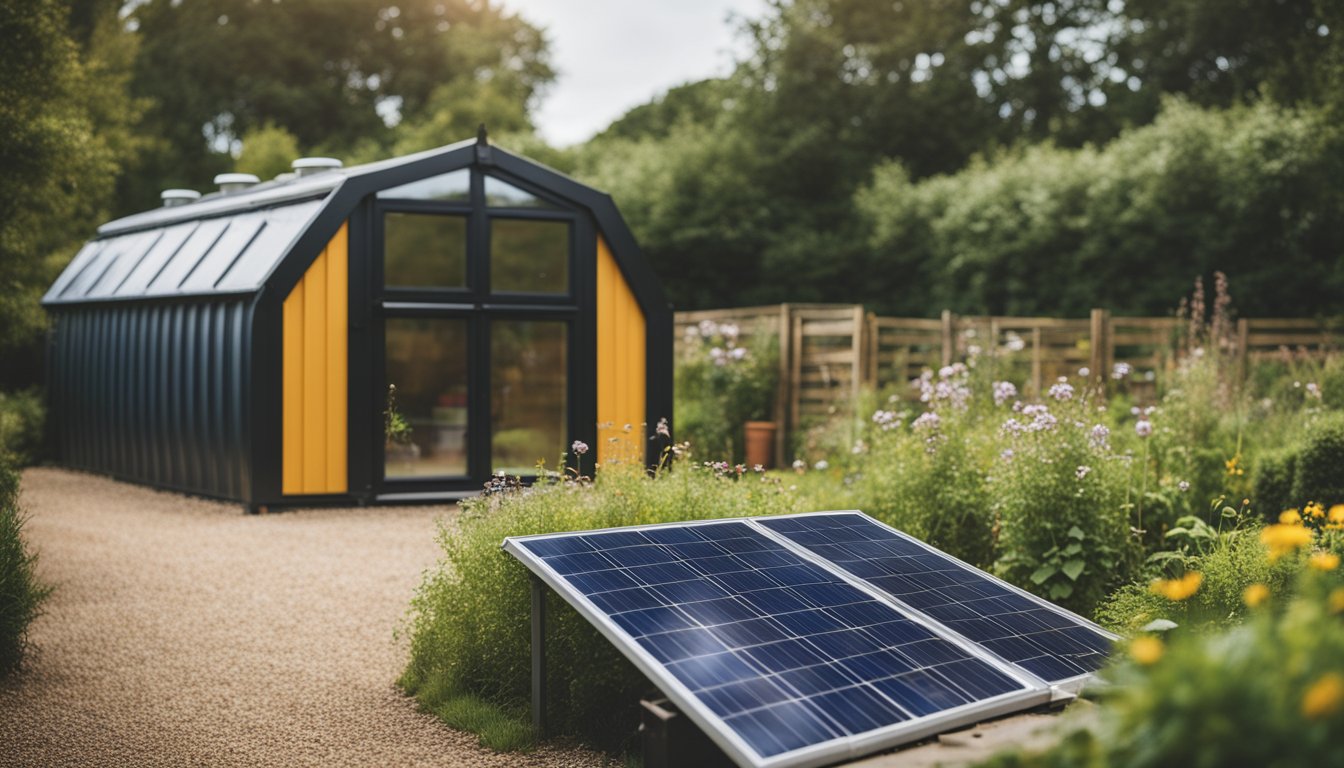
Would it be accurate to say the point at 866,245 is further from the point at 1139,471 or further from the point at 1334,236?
the point at 1139,471

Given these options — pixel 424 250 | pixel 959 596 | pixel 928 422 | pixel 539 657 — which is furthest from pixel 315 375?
pixel 959 596

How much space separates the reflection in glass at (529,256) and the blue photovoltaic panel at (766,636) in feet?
25.1

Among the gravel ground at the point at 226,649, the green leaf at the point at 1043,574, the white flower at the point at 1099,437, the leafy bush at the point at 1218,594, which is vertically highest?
the white flower at the point at 1099,437

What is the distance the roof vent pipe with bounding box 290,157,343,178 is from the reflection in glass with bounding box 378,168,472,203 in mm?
2251

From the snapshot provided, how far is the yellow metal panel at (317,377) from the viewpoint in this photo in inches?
433

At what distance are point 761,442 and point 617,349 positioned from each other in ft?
8.16

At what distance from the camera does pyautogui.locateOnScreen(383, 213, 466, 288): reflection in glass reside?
11.5 m

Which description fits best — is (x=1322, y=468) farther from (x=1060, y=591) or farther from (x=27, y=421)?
(x=27, y=421)

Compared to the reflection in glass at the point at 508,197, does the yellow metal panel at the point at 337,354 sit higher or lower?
lower

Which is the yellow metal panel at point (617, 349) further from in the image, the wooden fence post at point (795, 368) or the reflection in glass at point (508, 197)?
the wooden fence post at point (795, 368)

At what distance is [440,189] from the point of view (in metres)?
11.6

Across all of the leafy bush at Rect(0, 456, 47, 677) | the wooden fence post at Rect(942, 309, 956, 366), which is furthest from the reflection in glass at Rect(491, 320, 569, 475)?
the leafy bush at Rect(0, 456, 47, 677)

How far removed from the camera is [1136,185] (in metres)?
19.2

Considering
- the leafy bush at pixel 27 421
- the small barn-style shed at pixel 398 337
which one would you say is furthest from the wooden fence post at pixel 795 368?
the leafy bush at pixel 27 421
